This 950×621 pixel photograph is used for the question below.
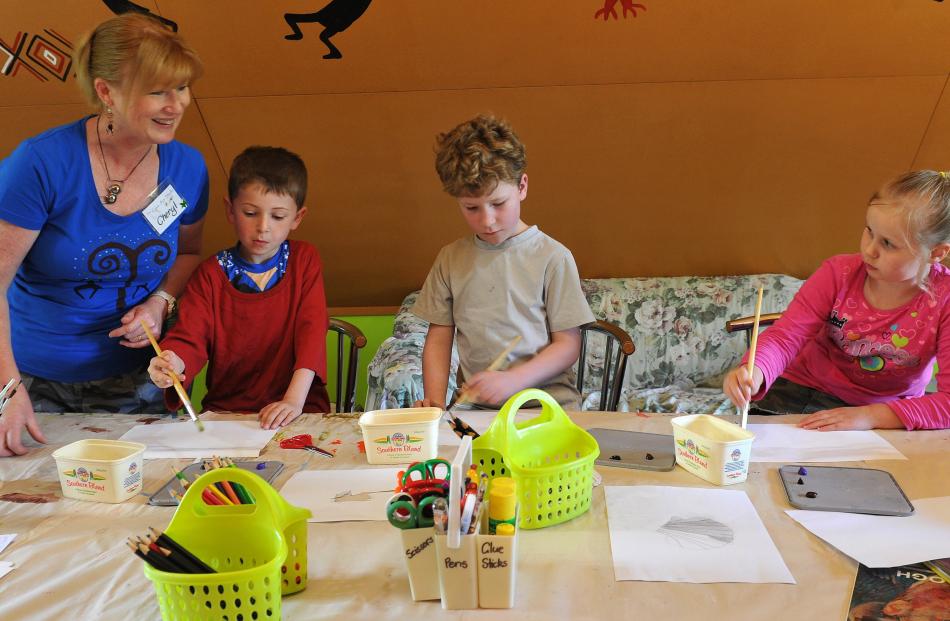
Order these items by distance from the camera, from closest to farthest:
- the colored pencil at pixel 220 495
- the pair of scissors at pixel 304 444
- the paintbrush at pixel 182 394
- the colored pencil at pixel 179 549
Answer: the colored pencil at pixel 179 549, the colored pencil at pixel 220 495, the pair of scissors at pixel 304 444, the paintbrush at pixel 182 394

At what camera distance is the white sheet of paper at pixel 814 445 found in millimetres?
1479

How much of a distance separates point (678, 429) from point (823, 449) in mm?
318

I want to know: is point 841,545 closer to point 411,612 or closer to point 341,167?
point 411,612

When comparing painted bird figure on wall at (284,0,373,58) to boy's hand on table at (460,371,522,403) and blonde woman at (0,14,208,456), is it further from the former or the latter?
boy's hand on table at (460,371,522,403)

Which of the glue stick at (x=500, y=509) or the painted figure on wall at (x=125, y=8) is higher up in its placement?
the painted figure on wall at (x=125, y=8)

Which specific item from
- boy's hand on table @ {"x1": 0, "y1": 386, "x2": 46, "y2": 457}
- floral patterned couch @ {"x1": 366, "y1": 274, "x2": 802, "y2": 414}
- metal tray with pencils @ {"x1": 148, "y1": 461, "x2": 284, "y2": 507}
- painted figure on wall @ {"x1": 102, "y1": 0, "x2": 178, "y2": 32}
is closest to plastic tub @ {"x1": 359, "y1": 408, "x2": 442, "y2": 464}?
metal tray with pencils @ {"x1": 148, "y1": 461, "x2": 284, "y2": 507}

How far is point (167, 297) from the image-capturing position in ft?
6.57

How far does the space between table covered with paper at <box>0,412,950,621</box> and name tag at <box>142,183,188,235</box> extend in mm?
626

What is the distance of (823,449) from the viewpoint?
59.9 inches

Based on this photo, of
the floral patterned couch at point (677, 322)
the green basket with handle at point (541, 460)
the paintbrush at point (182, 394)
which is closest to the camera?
the green basket with handle at point (541, 460)

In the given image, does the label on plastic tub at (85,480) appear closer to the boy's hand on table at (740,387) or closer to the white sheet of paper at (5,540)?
the white sheet of paper at (5,540)

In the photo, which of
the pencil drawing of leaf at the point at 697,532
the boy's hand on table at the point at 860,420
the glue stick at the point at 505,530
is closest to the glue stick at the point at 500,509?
A: the glue stick at the point at 505,530

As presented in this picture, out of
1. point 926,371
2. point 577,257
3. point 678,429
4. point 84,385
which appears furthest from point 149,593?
point 577,257

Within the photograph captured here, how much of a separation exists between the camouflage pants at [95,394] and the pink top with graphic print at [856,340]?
1531 mm
